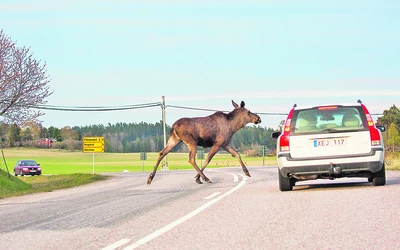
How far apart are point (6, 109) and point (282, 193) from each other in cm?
1860

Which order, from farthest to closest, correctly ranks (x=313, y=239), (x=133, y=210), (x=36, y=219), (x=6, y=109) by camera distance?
(x=6, y=109)
(x=133, y=210)
(x=36, y=219)
(x=313, y=239)

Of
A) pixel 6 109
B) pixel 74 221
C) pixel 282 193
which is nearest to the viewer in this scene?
pixel 74 221

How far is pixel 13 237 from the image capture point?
→ 29.0 feet

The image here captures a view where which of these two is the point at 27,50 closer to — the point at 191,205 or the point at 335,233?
the point at 191,205

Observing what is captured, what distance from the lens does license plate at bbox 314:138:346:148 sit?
1420 centimetres

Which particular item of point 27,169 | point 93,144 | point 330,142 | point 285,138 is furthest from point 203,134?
point 27,169

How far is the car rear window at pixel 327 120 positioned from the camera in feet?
47.2

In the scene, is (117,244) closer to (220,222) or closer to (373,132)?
(220,222)

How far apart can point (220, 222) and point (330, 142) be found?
5.21 m

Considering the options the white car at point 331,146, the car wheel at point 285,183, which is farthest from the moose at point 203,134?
the white car at point 331,146

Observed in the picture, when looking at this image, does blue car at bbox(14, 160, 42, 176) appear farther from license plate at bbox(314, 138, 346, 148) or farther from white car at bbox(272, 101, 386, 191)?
license plate at bbox(314, 138, 346, 148)

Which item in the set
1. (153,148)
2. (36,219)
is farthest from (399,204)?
(153,148)

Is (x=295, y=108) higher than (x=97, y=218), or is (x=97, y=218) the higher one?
(x=295, y=108)

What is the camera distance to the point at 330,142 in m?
14.2
